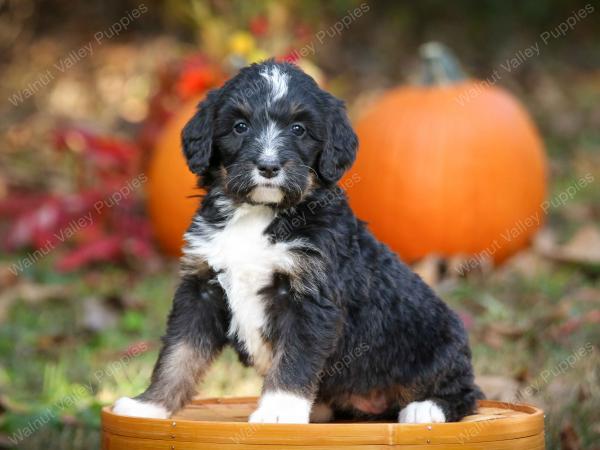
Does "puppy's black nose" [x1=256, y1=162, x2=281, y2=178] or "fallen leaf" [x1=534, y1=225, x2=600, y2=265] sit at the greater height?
"fallen leaf" [x1=534, y1=225, x2=600, y2=265]

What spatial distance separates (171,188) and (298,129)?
5.22 metres

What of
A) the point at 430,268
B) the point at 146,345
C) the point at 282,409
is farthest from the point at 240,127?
the point at 430,268

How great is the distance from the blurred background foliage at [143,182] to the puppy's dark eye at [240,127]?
79.2 inches

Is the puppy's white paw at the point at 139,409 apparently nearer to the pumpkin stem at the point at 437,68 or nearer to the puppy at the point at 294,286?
the puppy at the point at 294,286

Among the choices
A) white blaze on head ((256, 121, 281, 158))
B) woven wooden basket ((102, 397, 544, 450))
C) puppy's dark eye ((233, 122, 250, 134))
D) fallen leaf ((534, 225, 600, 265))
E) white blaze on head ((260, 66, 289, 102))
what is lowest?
woven wooden basket ((102, 397, 544, 450))

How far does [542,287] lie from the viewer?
292 inches

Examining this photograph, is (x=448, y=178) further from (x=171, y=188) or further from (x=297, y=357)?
(x=297, y=357)

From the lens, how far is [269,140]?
142 inches

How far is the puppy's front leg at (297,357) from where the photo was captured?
3402 millimetres

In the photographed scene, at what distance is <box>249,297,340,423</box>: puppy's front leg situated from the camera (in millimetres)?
3402

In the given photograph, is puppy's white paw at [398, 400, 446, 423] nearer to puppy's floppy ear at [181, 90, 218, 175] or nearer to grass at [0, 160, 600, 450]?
grass at [0, 160, 600, 450]

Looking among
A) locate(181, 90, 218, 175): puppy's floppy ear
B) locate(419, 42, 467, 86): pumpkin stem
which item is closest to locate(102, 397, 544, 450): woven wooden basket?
locate(181, 90, 218, 175): puppy's floppy ear

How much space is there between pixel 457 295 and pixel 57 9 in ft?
28.9

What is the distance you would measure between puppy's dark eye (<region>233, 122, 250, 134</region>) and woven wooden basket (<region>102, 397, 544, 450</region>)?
1132mm
